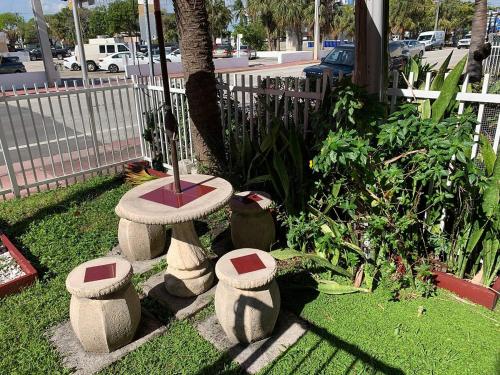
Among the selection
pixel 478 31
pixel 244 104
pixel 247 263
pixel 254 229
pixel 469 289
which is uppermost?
pixel 478 31

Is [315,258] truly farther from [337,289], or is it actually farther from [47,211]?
[47,211]

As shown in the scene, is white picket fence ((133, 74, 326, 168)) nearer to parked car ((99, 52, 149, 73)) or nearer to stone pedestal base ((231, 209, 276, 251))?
stone pedestal base ((231, 209, 276, 251))

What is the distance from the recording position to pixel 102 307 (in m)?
2.56

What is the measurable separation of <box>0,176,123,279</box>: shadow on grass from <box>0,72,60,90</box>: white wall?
1704 cm

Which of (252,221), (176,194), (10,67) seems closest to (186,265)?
(176,194)

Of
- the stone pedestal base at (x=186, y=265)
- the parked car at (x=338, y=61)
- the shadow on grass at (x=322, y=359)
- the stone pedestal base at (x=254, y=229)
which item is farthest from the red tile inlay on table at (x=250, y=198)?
the parked car at (x=338, y=61)

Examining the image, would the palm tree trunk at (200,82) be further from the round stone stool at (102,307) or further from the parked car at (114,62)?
the parked car at (114,62)

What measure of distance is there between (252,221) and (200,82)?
6.58 ft

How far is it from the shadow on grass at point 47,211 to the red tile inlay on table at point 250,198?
1993mm

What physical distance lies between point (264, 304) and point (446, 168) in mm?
1688

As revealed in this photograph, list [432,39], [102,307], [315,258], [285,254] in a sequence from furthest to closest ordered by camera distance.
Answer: [432,39] < [285,254] < [315,258] < [102,307]

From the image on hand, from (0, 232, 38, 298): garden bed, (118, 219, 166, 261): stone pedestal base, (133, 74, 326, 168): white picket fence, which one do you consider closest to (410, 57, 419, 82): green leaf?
(133, 74, 326, 168): white picket fence

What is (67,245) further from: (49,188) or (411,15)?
(411,15)

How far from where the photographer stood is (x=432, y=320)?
9.51 ft
